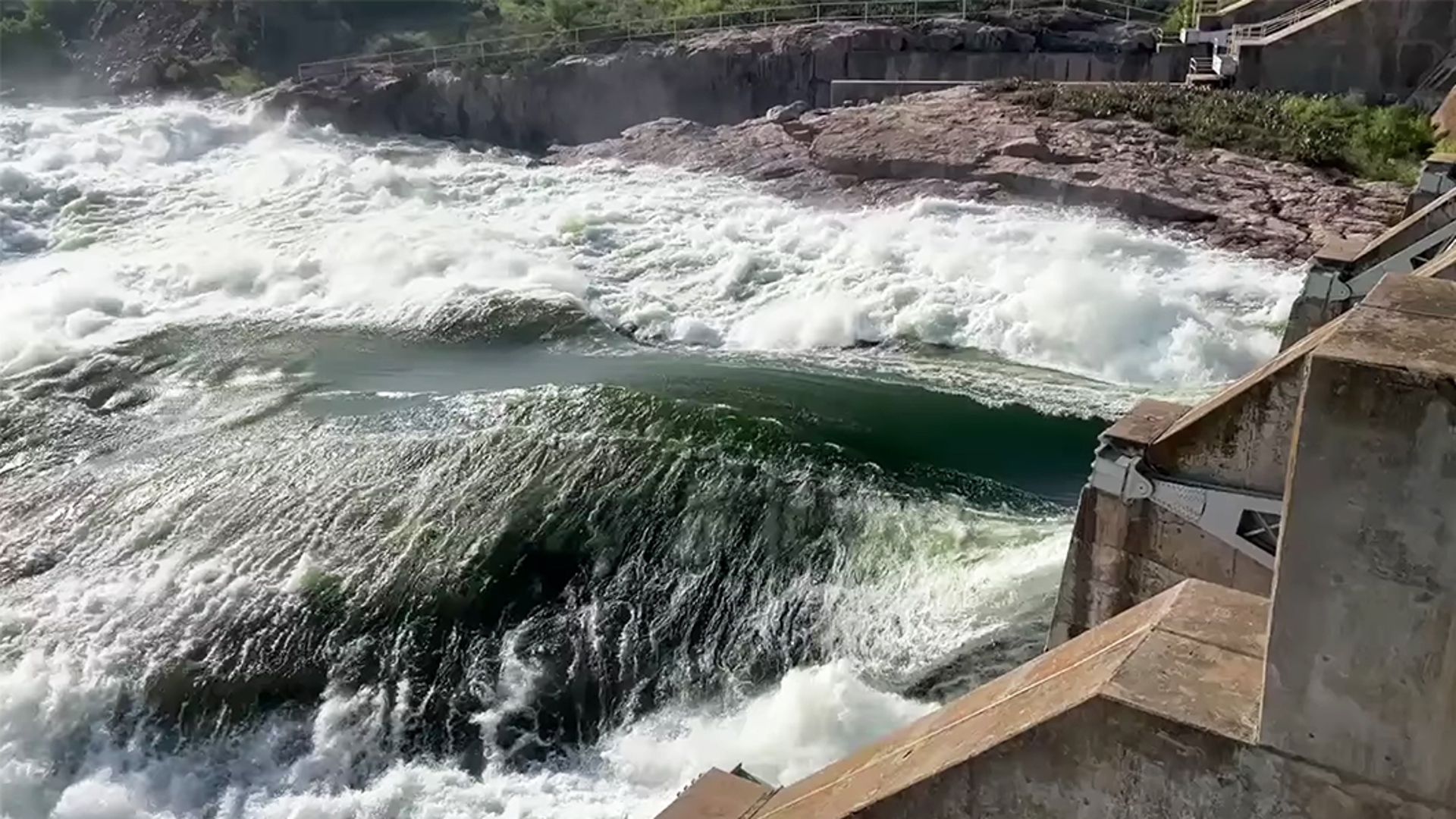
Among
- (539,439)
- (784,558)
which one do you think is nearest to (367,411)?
(539,439)

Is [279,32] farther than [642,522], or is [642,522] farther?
[279,32]

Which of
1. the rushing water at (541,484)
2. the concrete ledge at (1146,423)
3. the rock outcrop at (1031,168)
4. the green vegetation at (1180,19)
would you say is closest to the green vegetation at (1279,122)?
the rock outcrop at (1031,168)

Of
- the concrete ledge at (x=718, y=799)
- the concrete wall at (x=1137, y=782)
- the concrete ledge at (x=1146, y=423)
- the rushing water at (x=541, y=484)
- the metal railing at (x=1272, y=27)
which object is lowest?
the rushing water at (x=541, y=484)

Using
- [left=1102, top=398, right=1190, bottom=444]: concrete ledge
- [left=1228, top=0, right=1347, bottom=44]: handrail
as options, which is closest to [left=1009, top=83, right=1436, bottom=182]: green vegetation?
[left=1228, top=0, right=1347, bottom=44]: handrail

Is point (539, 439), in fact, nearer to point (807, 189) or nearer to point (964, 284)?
point (964, 284)

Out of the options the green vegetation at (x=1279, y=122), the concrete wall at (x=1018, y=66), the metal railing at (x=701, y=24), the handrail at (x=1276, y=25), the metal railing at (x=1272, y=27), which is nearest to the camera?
the green vegetation at (x=1279, y=122)

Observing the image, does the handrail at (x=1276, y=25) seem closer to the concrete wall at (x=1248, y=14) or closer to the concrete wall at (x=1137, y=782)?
the concrete wall at (x=1248, y=14)

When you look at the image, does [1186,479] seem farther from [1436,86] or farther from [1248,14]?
[1248,14]
